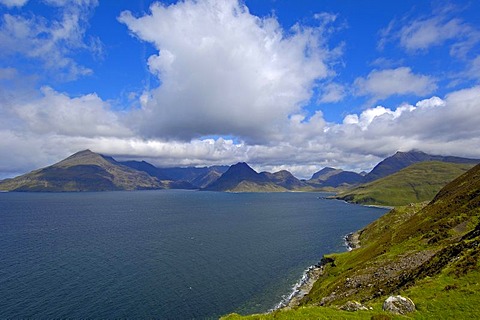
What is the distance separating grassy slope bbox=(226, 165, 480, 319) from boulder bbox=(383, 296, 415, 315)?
0.89 m

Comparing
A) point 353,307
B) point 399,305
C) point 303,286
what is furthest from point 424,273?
point 303,286

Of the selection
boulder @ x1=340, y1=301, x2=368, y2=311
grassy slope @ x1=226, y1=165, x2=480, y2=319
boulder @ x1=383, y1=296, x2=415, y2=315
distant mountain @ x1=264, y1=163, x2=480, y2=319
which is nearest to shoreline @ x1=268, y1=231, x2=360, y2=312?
distant mountain @ x1=264, y1=163, x2=480, y2=319

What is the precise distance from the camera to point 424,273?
156 feet

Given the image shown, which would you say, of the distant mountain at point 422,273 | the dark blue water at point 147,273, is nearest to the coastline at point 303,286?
the distant mountain at point 422,273

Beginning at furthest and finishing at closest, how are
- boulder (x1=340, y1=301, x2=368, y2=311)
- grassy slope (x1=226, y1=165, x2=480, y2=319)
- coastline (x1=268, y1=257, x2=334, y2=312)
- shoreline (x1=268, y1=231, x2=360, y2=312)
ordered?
coastline (x1=268, y1=257, x2=334, y2=312) < shoreline (x1=268, y1=231, x2=360, y2=312) < boulder (x1=340, y1=301, x2=368, y2=311) < grassy slope (x1=226, y1=165, x2=480, y2=319)

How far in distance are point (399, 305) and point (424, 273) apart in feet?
58.4

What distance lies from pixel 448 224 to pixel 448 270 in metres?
41.8

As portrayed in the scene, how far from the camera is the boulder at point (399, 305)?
1303 inches

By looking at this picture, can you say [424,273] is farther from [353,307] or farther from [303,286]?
[303,286]

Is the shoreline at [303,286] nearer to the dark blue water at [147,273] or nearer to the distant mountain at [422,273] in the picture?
the distant mountain at [422,273]

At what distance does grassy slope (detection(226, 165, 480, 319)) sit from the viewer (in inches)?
1315

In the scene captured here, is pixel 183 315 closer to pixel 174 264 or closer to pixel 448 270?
pixel 174 264

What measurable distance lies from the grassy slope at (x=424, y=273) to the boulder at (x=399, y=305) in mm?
894

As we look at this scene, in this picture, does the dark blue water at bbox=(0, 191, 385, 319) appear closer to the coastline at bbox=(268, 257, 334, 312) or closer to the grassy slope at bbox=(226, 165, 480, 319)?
the coastline at bbox=(268, 257, 334, 312)
